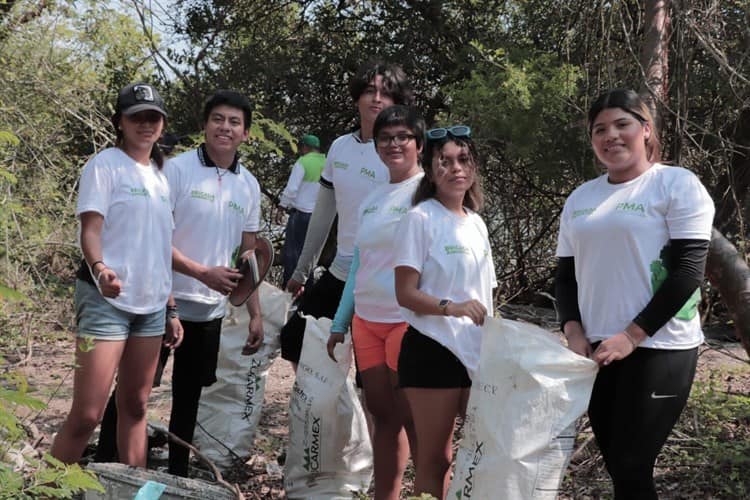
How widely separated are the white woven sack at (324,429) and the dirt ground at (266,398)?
14.3 inches

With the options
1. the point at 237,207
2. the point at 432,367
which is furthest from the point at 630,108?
the point at 237,207

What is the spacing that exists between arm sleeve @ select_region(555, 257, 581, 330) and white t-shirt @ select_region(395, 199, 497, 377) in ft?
0.94

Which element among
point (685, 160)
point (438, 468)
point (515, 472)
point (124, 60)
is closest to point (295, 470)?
point (438, 468)

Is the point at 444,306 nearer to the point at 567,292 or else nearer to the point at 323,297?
the point at 567,292

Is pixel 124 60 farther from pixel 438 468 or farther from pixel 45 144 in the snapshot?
pixel 438 468

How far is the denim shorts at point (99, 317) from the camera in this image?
→ 3.43 meters

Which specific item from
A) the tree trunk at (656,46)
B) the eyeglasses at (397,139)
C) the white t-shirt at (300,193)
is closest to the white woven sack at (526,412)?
the eyeglasses at (397,139)

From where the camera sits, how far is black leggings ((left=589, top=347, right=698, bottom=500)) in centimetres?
281

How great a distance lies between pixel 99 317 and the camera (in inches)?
135

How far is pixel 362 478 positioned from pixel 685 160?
8.35 feet

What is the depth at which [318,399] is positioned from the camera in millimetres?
4094

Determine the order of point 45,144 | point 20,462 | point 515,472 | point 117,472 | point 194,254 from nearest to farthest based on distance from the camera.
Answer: point 515,472
point 117,472
point 20,462
point 194,254
point 45,144

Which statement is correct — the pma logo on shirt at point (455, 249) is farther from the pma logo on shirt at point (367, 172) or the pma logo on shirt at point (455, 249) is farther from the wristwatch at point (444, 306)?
the pma logo on shirt at point (367, 172)

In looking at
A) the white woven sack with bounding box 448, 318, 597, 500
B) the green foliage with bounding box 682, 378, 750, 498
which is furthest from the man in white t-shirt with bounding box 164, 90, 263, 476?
the green foliage with bounding box 682, 378, 750, 498
